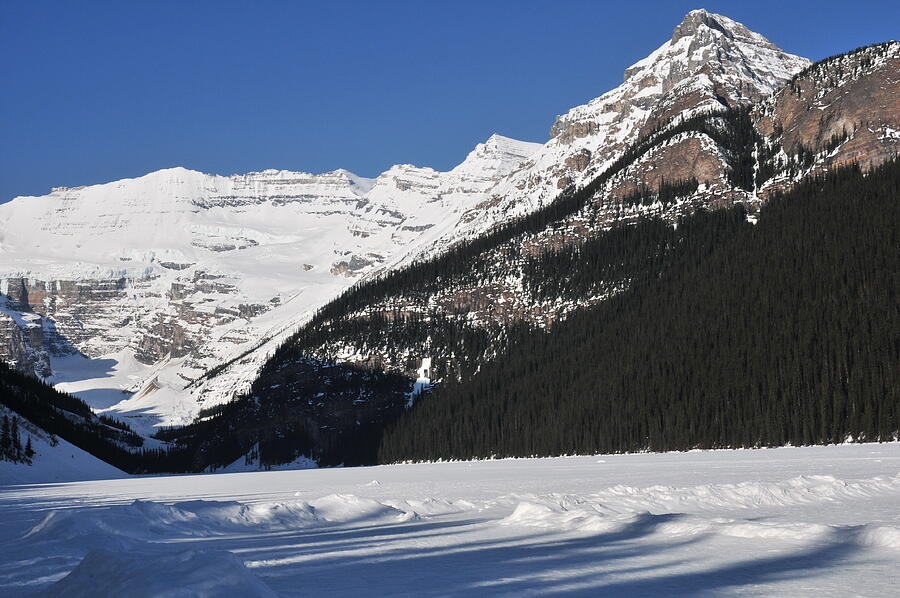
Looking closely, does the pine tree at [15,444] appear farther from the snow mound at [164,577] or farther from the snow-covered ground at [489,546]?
the snow mound at [164,577]

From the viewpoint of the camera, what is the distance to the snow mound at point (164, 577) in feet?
41.4

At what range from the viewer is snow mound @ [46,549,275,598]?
41.4 feet

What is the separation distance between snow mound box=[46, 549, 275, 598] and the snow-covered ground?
36 mm

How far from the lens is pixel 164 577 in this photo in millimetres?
13242

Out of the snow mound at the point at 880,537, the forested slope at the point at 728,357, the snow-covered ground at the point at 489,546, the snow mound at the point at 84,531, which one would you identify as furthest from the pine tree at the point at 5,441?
the snow mound at the point at 880,537

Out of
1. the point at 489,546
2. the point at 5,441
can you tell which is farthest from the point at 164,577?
the point at 5,441

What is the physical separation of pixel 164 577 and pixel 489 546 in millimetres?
9693

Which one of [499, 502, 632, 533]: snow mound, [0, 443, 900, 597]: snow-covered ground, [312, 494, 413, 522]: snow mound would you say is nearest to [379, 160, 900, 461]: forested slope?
[0, 443, 900, 597]: snow-covered ground

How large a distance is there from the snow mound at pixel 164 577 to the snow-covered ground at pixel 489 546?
0.04m

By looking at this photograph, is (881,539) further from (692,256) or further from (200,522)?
(692,256)

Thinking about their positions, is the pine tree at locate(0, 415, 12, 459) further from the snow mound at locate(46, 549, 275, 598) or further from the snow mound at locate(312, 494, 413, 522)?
the snow mound at locate(46, 549, 275, 598)

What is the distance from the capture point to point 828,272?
117 meters

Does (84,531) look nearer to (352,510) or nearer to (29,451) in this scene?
(352,510)

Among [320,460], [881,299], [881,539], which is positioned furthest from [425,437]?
[881,539]
